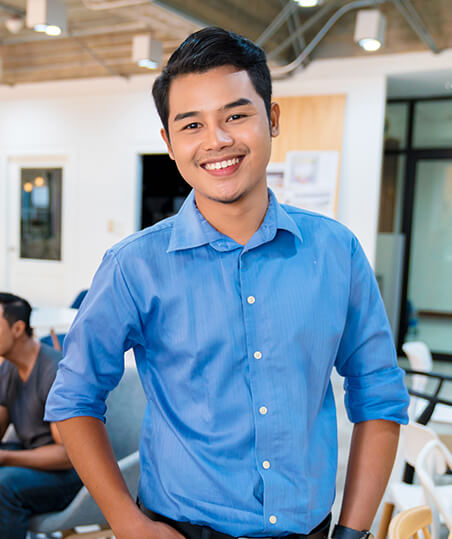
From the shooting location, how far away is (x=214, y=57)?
1.03 metres

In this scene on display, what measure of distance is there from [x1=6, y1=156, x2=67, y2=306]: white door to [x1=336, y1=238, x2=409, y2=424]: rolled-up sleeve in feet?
24.3

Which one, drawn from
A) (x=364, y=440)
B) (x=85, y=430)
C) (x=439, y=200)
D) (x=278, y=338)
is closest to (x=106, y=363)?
(x=85, y=430)

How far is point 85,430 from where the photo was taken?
102cm

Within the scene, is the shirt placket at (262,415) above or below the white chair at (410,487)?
above

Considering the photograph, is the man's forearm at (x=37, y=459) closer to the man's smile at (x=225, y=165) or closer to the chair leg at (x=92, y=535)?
the chair leg at (x=92, y=535)

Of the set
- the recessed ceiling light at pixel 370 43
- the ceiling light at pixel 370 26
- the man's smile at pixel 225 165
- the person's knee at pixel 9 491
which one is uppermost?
the ceiling light at pixel 370 26

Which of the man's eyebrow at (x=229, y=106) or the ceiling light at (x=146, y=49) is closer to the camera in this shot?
the man's eyebrow at (x=229, y=106)

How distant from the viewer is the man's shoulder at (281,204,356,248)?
1114 millimetres

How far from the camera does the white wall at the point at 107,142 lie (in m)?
6.29

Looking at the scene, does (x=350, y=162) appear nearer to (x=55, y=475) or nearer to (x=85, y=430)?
(x=55, y=475)

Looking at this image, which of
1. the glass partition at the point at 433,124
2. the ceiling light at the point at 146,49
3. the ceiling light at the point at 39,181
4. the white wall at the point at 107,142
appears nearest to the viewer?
the ceiling light at the point at 146,49

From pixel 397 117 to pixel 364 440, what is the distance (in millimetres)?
6753

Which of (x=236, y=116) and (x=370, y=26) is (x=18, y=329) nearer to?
(x=236, y=116)

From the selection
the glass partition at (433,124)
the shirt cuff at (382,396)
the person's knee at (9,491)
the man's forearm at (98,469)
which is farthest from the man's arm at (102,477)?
the glass partition at (433,124)
